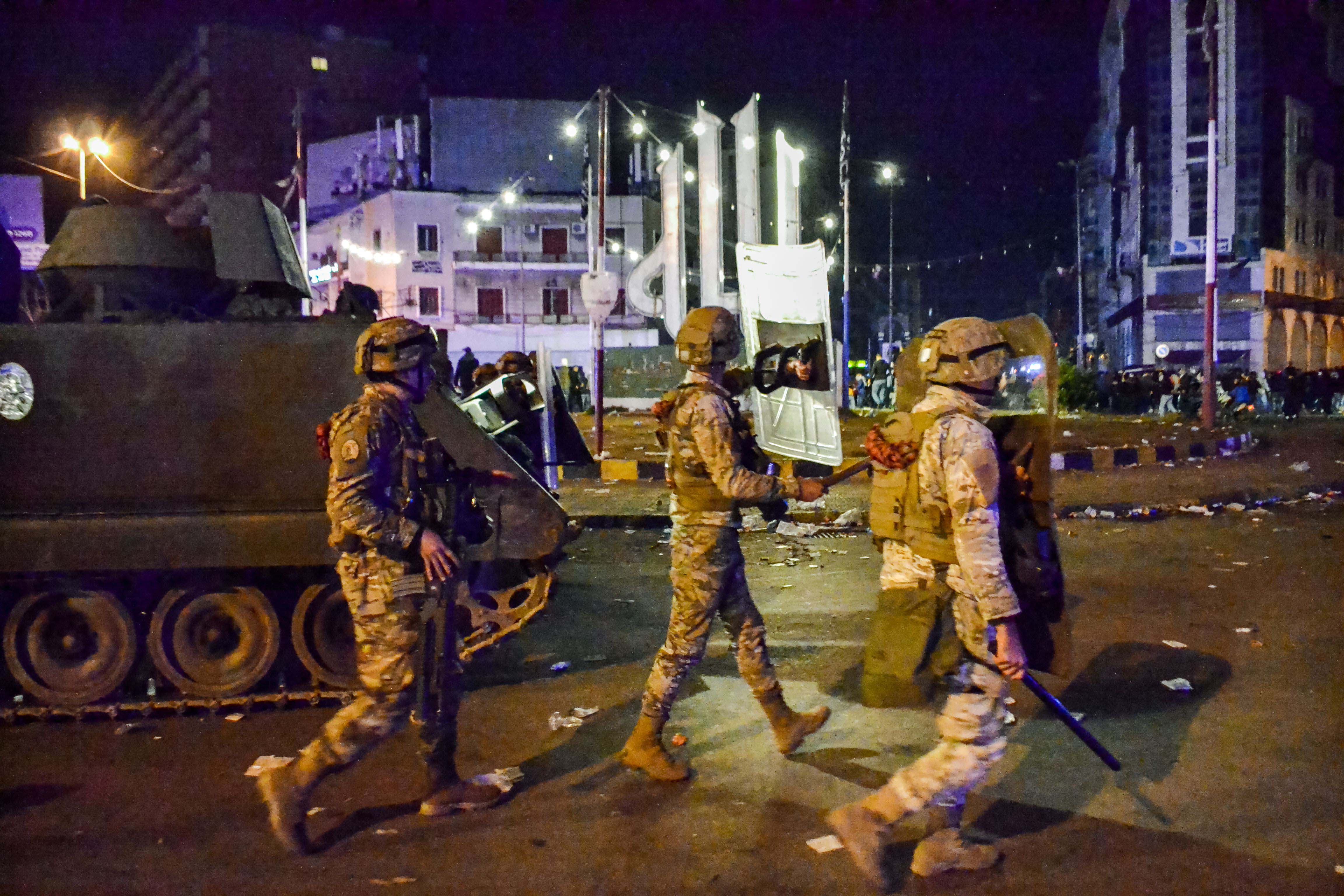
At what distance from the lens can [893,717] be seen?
5465 millimetres

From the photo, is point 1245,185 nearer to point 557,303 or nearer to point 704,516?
point 557,303

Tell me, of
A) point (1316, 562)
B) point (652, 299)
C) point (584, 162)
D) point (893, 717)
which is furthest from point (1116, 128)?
point (893, 717)

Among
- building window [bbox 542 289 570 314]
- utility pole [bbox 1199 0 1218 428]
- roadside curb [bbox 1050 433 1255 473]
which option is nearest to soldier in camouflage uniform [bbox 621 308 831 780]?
roadside curb [bbox 1050 433 1255 473]

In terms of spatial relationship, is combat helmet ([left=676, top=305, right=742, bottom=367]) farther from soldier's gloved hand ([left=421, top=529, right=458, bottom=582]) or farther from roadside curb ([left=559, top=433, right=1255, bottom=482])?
roadside curb ([left=559, top=433, right=1255, bottom=482])

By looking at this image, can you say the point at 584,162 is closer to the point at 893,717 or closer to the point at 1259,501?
the point at 1259,501

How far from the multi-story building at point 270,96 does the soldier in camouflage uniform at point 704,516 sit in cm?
5761

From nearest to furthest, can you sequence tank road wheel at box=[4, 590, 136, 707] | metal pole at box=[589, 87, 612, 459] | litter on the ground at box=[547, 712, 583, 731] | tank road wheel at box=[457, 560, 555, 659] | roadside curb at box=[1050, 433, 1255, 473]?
litter on the ground at box=[547, 712, 583, 731] < tank road wheel at box=[4, 590, 136, 707] < tank road wheel at box=[457, 560, 555, 659] < roadside curb at box=[1050, 433, 1255, 473] < metal pole at box=[589, 87, 612, 459]

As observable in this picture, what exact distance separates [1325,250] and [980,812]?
2066 inches

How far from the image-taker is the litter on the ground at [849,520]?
1168 cm

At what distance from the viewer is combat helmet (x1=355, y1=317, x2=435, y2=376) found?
4.06 meters

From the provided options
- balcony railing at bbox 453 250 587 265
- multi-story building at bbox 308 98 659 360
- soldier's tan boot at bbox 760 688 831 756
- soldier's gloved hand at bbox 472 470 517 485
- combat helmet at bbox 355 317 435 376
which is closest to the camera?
combat helmet at bbox 355 317 435 376

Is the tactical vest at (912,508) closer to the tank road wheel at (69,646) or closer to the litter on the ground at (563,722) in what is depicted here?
the litter on the ground at (563,722)

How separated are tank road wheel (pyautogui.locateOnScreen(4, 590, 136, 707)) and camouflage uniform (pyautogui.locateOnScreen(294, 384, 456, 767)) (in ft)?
7.62

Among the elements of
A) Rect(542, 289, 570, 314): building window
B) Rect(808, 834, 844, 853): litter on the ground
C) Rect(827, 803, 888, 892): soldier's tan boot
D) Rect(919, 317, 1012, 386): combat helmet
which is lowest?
→ Rect(808, 834, 844, 853): litter on the ground
